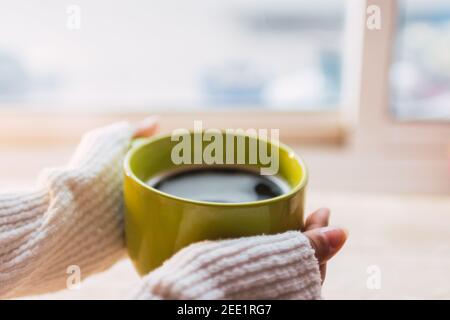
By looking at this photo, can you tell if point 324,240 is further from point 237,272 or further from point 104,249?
point 104,249

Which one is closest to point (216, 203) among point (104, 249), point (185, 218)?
point (185, 218)

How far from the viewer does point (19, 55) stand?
0.95 metres

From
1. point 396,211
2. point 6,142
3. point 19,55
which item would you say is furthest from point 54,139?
point 396,211

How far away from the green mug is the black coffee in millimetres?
22

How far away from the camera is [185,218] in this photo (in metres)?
0.41

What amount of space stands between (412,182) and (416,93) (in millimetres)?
124

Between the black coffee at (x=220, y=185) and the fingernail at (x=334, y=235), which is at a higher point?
the black coffee at (x=220, y=185)

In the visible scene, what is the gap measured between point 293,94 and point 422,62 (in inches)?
8.5

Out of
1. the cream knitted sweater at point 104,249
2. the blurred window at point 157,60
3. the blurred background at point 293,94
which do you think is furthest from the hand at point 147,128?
the blurred window at point 157,60

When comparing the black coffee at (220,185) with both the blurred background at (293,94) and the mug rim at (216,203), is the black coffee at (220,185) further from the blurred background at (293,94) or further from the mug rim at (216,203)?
the blurred background at (293,94)

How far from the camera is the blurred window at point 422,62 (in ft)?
2.53

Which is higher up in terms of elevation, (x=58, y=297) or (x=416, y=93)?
(x=416, y=93)

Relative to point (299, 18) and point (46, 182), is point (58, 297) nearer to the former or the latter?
point (46, 182)

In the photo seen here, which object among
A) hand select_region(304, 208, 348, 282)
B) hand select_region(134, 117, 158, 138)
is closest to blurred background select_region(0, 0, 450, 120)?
hand select_region(134, 117, 158, 138)
